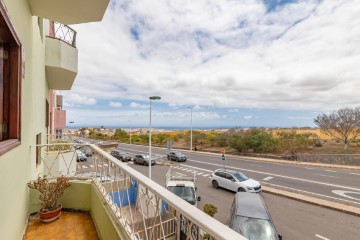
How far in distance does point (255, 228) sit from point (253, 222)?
0.20 meters

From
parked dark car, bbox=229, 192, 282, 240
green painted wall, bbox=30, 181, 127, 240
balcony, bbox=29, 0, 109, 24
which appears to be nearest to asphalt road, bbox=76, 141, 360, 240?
parked dark car, bbox=229, 192, 282, 240

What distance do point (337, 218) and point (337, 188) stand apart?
669cm

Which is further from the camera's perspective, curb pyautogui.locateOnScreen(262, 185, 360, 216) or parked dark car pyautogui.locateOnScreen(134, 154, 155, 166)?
parked dark car pyautogui.locateOnScreen(134, 154, 155, 166)

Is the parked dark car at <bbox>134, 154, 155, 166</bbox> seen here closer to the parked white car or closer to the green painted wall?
the parked white car

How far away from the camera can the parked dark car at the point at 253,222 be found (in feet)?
22.1

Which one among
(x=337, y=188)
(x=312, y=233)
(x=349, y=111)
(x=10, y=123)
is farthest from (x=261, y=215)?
(x=349, y=111)

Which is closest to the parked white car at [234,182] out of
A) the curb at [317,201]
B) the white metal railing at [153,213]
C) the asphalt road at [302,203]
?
the asphalt road at [302,203]

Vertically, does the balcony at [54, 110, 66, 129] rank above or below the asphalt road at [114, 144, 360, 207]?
above

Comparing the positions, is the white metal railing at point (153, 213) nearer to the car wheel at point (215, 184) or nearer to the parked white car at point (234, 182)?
the parked white car at point (234, 182)

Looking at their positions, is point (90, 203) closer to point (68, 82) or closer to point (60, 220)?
point (60, 220)

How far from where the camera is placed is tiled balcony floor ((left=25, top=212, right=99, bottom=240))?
3.66m

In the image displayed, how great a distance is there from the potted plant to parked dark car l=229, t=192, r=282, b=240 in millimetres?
5184

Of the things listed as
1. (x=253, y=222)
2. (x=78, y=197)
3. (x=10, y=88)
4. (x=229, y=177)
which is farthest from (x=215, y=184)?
(x=10, y=88)

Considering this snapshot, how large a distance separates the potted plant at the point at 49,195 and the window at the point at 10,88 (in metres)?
1.48
